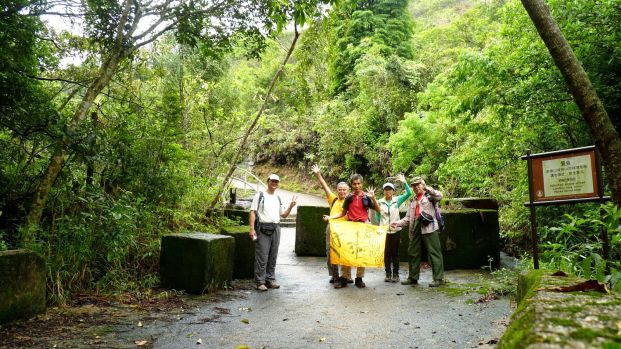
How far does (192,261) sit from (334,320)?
8.49ft

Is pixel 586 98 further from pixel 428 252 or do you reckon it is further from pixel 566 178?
pixel 428 252

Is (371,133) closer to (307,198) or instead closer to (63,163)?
(307,198)

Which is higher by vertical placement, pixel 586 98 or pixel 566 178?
pixel 586 98

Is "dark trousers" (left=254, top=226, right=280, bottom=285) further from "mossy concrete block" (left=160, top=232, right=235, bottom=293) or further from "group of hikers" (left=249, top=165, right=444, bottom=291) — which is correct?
"mossy concrete block" (left=160, top=232, right=235, bottom=293)

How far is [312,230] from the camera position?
1155 cm

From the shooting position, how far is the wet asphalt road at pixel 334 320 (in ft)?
14.8

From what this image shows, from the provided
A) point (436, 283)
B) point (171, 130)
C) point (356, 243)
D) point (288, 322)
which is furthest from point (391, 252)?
point (171, 130)

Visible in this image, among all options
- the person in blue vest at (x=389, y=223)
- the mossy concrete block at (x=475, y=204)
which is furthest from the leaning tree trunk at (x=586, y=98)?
the mossy concrete block at (x=475, y=204)

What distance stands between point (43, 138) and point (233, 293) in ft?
Answer: 11.5

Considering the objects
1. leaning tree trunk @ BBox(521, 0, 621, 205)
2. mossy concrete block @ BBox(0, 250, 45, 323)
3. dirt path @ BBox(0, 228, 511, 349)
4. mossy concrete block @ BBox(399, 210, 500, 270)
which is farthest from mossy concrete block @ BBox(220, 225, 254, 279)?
leaning tree trunk @ BBox(521, 0, 621, 205)

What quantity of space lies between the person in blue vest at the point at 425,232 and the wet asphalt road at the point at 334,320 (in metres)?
0.29

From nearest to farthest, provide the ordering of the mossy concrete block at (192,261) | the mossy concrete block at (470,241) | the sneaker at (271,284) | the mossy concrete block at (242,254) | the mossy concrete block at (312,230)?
1. the mossy concrete block at (192,261)
2. the sneaker at (271,284)
3. the mossy concrete block at (242,254)
4. the mossy concrete block at (470,241)
5. the mossy concrete block at (312,230)

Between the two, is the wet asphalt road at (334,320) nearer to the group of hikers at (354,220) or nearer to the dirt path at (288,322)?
the dirt path at (288,322)

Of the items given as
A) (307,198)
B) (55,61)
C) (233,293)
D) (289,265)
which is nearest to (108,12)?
(55,61)
